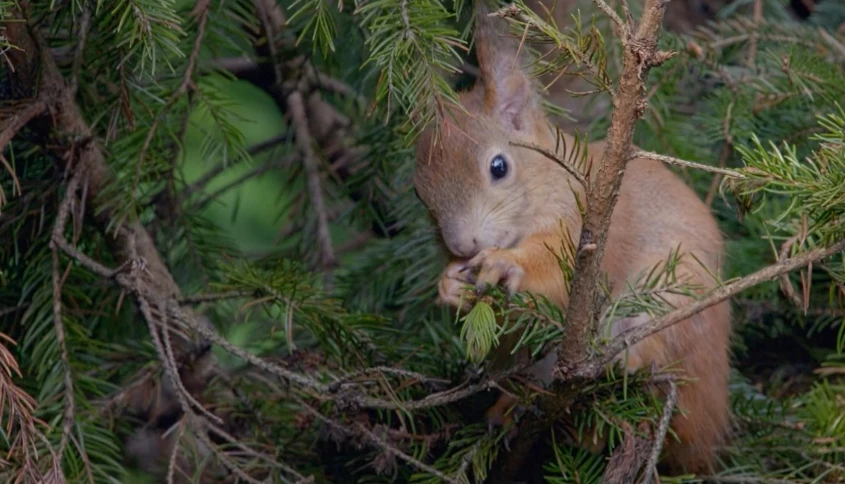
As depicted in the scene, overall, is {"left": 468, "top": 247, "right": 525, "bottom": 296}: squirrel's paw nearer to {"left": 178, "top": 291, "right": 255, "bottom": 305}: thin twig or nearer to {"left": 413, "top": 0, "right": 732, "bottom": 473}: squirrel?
{"left": 413, "top": 0, "right": 732, "bottom": 473}: squirrel

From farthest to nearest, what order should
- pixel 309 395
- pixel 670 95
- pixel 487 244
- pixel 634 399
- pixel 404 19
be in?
pixel 670 95 < pixel 487 244 < pixel 309 395 < pixel 634 399 < pixel 404 19

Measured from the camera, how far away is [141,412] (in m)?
2.65

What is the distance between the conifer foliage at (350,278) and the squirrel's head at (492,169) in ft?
0.39

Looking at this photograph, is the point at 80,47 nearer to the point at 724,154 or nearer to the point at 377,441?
the point at 377,441

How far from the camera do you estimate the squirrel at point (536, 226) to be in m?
2.01

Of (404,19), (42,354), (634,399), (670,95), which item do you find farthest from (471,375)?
(670,95)

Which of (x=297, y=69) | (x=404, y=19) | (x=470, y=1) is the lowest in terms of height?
(x=297, y=69)

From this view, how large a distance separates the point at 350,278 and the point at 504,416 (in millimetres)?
845

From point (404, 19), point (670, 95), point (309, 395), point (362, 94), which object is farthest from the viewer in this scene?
point (362, 94)

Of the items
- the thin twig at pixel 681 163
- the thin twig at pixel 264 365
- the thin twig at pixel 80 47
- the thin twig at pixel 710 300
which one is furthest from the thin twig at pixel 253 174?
the thin twig at pixel 681 163

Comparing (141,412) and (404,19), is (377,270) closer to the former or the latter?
(141,412)

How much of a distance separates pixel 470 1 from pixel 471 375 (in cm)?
71

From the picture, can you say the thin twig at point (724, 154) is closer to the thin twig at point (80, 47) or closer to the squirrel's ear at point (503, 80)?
the squirrel's ear at point (503, 80)

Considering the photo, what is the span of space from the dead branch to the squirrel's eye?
27.5 inches
